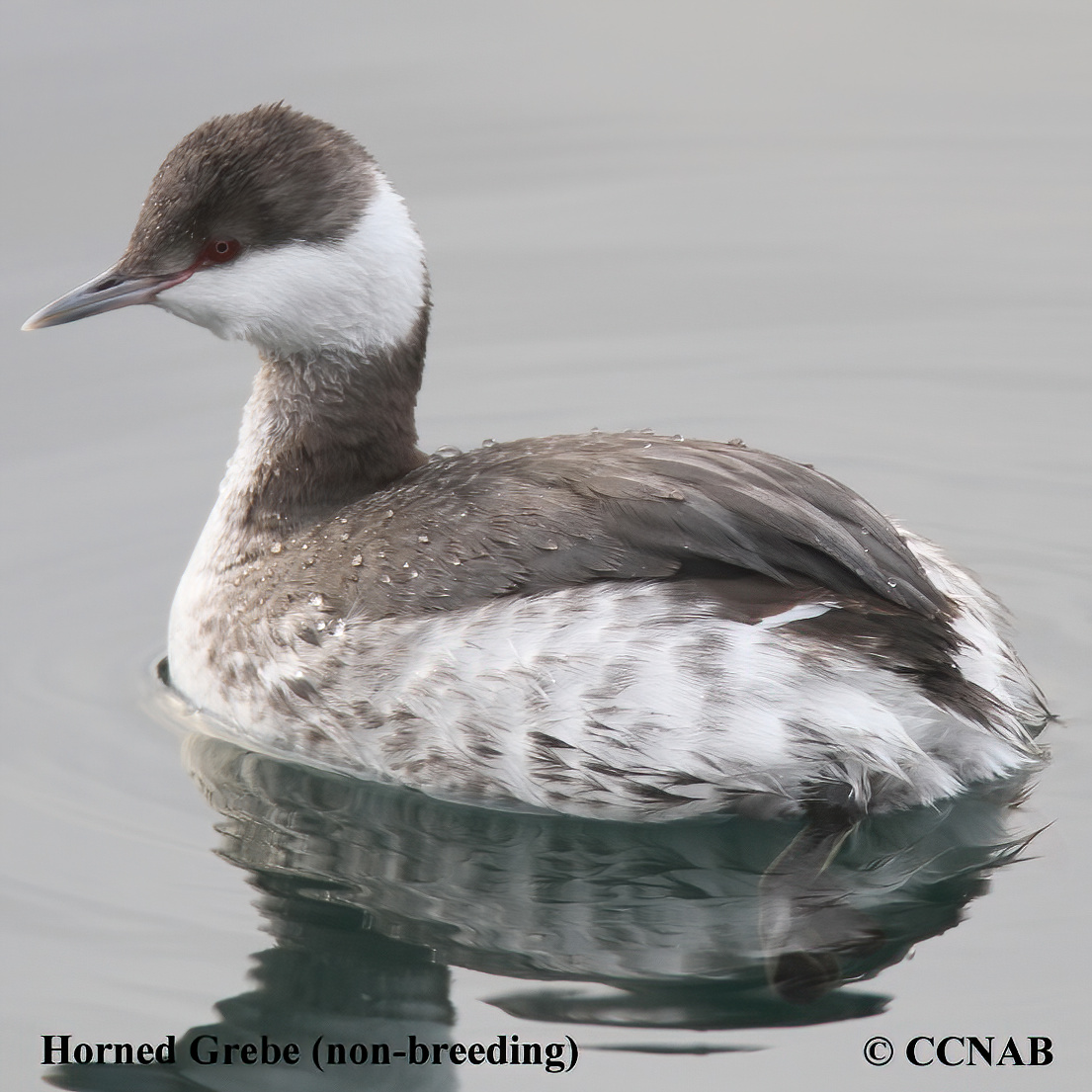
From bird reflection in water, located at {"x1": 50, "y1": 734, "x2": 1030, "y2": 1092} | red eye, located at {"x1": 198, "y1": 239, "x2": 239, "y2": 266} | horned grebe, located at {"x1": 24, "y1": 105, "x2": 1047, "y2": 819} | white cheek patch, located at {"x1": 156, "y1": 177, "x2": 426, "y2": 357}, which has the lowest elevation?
bird reflection in water, located at {"x1": 50, "y1": 734, "x2": 1030, "y2": 1092}

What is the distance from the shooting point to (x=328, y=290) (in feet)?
17.7

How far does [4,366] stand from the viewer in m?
7.61

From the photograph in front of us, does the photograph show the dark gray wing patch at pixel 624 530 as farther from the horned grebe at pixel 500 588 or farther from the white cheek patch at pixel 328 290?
the white cheek patch at pixel 328 290

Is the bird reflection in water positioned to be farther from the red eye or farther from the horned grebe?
the red eye

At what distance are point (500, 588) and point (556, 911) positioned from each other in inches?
31.5

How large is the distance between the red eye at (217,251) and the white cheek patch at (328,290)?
0.07ft

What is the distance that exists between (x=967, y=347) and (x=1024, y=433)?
28.9 inches

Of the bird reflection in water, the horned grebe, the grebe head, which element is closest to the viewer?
the bird reflection in water

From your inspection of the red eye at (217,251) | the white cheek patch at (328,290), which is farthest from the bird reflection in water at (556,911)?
the red eye at (217,251)

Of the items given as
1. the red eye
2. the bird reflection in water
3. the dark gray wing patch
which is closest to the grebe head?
the red eye

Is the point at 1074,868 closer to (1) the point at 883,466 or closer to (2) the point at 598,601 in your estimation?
(2) the point at 598,601

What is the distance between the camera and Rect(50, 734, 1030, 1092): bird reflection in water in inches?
174

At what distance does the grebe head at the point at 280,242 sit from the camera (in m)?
5.34

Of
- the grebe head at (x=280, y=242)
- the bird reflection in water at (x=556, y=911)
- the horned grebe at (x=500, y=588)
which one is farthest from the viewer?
the grebe head at (x=280, y=242)
